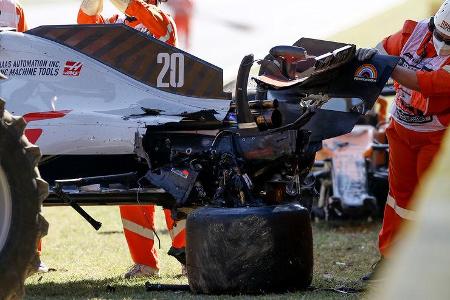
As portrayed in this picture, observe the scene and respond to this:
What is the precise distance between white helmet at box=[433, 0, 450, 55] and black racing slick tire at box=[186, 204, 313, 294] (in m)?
1.57

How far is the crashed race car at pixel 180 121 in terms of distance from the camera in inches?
265

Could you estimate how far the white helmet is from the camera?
7129 mm

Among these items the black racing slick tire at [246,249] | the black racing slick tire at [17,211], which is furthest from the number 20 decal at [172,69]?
the black racing slick tire at [17,211]

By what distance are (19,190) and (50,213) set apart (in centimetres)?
896

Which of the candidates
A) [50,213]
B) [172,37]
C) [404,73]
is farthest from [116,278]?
[50,213]

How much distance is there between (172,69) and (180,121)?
37 centimetres

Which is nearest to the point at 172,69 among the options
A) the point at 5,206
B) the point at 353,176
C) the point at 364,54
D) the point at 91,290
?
the point at 364,54

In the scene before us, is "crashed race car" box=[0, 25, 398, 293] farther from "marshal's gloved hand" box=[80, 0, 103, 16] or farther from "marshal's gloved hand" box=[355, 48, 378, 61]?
"marshal's gloved hand" box=[80, 0, 103, 16]

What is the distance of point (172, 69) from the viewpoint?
7109mm

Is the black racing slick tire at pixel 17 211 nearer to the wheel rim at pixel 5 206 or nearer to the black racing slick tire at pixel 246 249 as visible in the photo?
the wheel rim at pixel 5 206

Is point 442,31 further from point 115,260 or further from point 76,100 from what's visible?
point 115,260

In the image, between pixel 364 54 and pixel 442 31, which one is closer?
pixel 364 54

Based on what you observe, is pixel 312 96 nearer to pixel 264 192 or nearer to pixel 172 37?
pixel 264 192

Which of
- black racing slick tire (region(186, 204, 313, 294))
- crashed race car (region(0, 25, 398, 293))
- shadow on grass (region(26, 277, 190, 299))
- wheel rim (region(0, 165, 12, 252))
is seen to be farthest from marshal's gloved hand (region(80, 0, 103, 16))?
wheel rim (region(0, 165, 12, 252))
